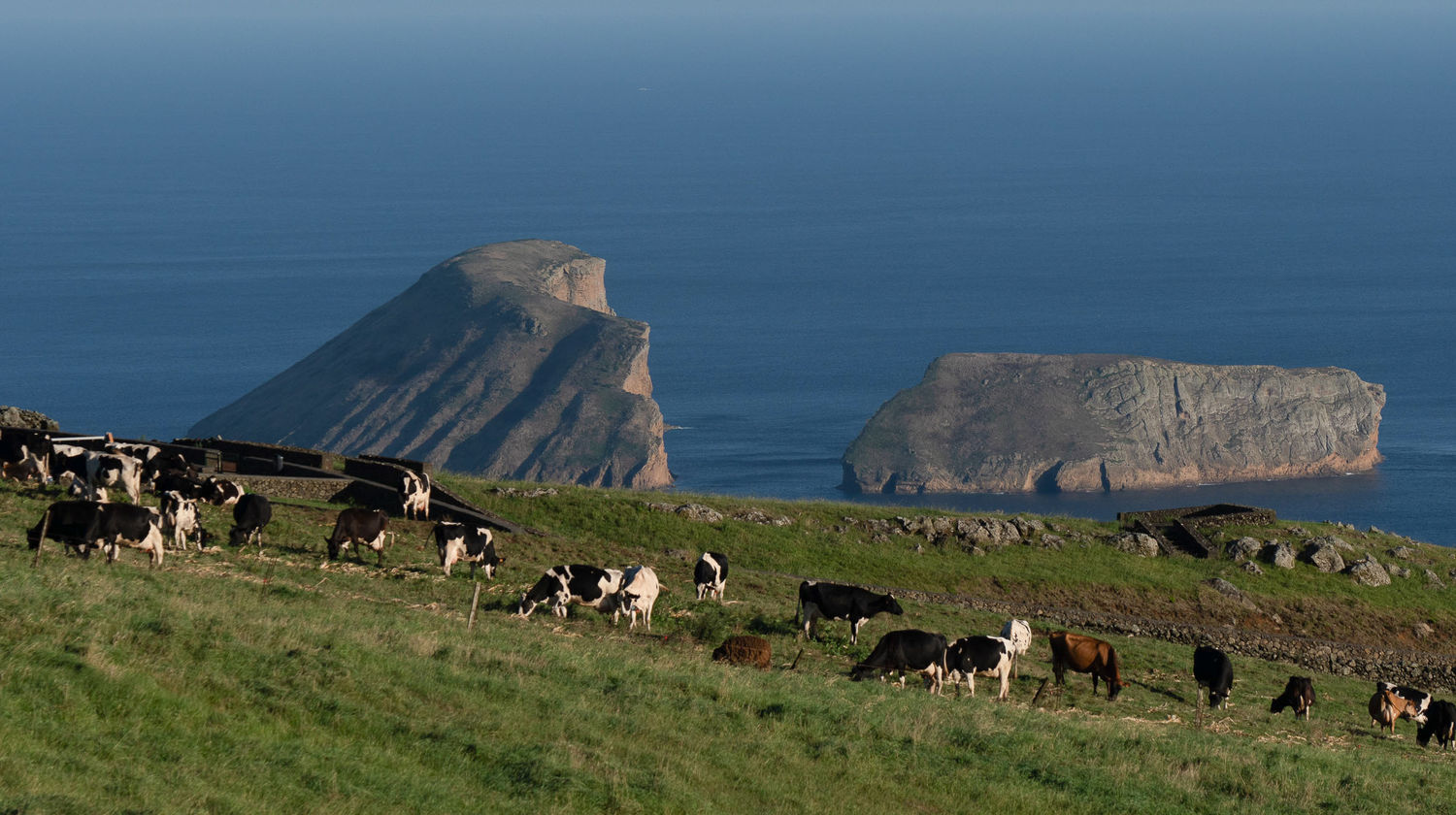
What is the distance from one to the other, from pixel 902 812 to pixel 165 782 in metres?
8.97

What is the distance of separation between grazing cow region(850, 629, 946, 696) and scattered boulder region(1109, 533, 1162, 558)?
79.3 ft

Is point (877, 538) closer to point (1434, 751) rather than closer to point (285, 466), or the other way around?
point (285, 466)

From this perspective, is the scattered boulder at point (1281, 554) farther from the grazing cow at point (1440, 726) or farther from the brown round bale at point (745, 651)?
the brown round bale at point (745, 651)

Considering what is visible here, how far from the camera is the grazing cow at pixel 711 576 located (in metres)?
36.2

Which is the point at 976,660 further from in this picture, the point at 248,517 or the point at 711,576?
the point at 248,517

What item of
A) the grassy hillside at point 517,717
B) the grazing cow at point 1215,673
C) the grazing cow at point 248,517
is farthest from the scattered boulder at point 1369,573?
the grazing cow at point 248,517

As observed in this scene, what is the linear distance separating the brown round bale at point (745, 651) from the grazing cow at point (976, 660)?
11.2ft

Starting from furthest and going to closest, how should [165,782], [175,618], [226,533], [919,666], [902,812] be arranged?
1. [226,533]
2. [919,666]
3. [175,618]
4. [902,812]
5. [165,782]

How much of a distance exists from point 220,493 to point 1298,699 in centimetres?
2547

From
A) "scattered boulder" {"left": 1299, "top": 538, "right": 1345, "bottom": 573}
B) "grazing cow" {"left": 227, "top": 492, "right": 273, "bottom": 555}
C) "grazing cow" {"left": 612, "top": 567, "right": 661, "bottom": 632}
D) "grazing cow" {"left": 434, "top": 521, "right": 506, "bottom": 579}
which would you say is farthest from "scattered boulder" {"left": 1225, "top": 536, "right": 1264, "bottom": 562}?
"grazing cow" {"left": 227, "top": 492, "right": 273, "bottom": 555}

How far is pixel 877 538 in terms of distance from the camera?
50219 mm

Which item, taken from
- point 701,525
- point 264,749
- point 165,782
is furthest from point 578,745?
point 701,525

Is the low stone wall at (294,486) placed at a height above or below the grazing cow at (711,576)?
above

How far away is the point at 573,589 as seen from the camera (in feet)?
103
